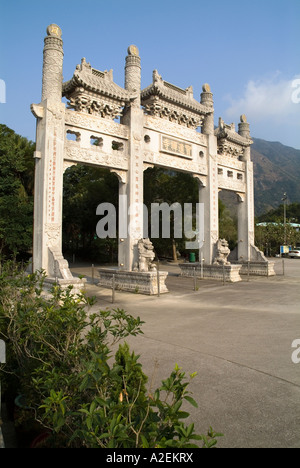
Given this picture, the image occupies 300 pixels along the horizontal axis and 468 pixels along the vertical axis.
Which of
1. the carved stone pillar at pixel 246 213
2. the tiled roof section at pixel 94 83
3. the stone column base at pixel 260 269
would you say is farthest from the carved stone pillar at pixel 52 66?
the stone column base at pixel 260 269

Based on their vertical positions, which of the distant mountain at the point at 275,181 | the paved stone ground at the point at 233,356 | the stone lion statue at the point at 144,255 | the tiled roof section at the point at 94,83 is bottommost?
the paved stone ground at the point at 233,356

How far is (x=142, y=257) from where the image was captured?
1085 centimetres

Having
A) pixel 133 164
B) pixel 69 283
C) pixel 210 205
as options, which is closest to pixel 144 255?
pixel 69 283

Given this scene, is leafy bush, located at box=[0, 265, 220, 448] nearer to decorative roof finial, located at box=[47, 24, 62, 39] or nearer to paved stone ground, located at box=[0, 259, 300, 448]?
paved stone ground, located at box=[0, 259, 300, 448]

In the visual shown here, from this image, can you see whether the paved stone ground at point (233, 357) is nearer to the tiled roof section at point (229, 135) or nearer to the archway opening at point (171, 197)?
the tiled roof section at point (229, 135)

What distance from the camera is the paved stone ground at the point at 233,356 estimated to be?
2752 millimetres

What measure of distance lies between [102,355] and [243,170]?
16.0 metres

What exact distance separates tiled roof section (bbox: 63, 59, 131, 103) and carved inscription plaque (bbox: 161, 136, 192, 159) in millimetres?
2218

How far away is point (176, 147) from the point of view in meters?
13.0

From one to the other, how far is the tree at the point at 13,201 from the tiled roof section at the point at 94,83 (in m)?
6.84

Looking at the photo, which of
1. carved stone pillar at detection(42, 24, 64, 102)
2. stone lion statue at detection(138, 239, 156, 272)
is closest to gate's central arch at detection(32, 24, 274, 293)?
carved stone pillar at detection(42, 24, 64, 102)

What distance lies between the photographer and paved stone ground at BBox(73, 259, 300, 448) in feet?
9.03

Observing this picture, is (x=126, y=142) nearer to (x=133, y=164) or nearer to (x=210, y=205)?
(x=133, y=164)
